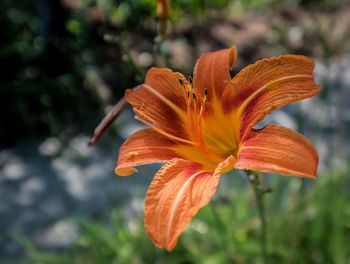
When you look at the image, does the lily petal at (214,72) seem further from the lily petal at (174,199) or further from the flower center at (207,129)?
the lily petal at (174,199)

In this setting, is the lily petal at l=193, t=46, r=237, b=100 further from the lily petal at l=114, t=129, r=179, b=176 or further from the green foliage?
the green foliage

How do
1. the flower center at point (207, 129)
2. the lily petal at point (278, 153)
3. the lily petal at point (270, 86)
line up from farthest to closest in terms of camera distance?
the flower center at point (207, 129)
the lily petal at point (270, 86)
the lily petal at point (278, 153)

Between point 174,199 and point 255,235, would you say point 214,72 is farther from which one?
point 255,235

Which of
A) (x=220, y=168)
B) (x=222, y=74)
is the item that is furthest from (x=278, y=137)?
(x=222, y=74)

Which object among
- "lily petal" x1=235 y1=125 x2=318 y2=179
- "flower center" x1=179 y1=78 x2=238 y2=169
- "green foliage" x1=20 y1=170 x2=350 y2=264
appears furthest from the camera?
A: "green foliage" x1=20 y1=170 x2=350 y2=264

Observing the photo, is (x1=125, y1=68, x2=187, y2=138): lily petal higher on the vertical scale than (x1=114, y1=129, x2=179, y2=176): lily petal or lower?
higher

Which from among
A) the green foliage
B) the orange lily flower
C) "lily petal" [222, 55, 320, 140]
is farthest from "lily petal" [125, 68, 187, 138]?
the green foliage

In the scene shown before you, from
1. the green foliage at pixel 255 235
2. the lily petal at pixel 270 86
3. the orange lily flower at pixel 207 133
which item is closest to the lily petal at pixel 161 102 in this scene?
the orange lily flower at pixel 207 133
